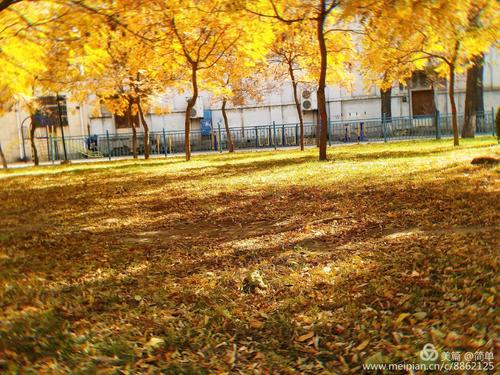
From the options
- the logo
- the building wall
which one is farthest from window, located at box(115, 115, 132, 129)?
the logo

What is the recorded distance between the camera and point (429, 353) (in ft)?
9.08

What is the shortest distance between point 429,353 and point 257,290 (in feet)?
4.89

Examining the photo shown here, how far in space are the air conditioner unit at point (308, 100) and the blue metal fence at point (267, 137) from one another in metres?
1.69

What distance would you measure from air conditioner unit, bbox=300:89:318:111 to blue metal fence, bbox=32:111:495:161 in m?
1.69

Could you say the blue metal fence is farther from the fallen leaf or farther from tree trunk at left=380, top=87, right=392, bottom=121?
the fallen leaf

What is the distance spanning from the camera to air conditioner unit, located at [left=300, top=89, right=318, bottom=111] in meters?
37.6

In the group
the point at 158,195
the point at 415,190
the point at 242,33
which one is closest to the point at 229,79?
the point at 242,33

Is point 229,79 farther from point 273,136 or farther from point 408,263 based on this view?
point 408,263

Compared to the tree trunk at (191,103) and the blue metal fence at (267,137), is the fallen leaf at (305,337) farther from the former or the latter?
the blue metal fence at (267,137)

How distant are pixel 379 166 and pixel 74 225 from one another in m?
7.38

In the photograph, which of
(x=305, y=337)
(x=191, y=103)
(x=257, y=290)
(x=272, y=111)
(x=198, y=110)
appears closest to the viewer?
(x=305, y=337)

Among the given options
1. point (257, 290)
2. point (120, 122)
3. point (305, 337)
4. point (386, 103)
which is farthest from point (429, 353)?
point (120, 122)

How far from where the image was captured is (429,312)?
10.8 ft

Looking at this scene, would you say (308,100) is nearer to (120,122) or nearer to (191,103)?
(120,122)
